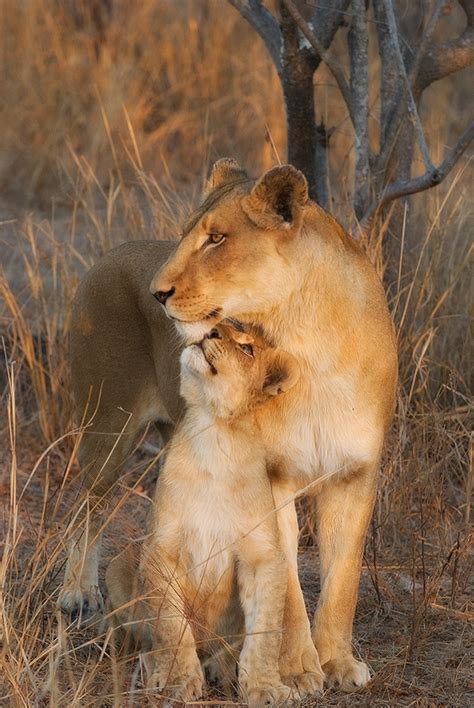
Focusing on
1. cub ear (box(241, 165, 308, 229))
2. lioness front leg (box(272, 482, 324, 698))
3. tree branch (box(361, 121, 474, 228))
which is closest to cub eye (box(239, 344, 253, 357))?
cub ear (box(241, 165, 308, 229))

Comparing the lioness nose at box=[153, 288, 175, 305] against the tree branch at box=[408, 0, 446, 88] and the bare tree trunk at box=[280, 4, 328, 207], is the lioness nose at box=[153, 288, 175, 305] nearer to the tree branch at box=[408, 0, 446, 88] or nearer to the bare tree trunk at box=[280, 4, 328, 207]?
the tree branch at box=[408, 0, 446, 88]

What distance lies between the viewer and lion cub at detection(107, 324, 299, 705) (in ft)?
11.5

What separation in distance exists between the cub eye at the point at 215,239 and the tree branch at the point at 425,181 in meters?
1.37

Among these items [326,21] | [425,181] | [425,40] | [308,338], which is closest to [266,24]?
[326,21]

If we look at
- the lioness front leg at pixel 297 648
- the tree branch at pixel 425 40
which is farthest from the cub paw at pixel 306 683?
the tree branch at pixel 425 40

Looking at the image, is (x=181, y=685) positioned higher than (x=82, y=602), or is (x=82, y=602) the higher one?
(x=181, y=685)

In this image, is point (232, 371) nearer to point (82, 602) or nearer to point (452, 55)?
point (82, 602)

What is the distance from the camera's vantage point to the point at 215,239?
3.61m

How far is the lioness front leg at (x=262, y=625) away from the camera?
3463 millimetres

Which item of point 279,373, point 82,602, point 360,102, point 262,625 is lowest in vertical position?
point 82,602

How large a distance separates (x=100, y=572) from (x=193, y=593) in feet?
4.04

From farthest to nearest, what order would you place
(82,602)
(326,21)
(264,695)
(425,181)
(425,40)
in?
1. (326,21)
2. (425,40)
3. (425,181)
4. (82,602)
5. (264,695)

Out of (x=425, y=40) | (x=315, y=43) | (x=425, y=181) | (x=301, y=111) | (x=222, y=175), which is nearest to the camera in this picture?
(x=222, y=175)

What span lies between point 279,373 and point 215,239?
1.34 ft
